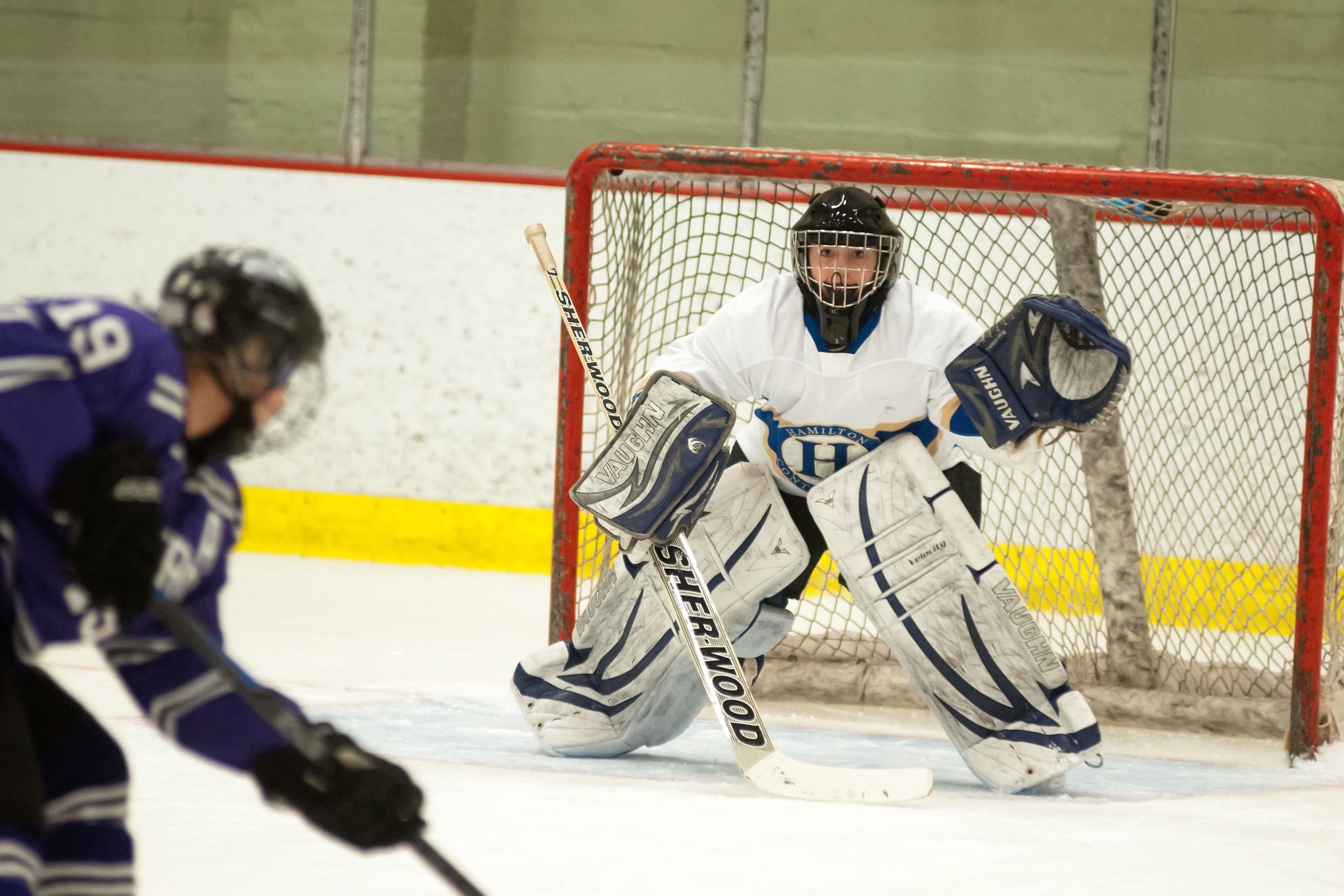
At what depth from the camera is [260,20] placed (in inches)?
199

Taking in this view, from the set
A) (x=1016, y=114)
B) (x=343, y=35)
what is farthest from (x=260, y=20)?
(x=1016, y=114)

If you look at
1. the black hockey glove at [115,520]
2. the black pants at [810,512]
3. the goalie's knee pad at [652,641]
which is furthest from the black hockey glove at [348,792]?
the black pants at [810,512]

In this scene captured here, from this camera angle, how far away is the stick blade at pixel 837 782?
232 centimetres

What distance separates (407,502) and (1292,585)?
2432 mm

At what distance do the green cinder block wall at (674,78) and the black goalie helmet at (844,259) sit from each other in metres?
2.37

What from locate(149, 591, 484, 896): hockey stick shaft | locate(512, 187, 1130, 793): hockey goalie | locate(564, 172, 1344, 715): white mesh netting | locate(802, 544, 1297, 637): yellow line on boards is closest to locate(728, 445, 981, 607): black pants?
locate(512, 187, 1130, 793): hockey goalie

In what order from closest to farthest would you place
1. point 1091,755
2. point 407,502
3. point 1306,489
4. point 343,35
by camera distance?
point 1091,755, point 1306,489, point 407,502, point 343,35

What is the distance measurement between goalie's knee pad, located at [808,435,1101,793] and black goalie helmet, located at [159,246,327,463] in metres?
1.49

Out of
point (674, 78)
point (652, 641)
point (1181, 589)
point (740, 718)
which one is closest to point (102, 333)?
point (740, 718)

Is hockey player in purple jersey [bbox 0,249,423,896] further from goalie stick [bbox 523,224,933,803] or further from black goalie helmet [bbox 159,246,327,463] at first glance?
goalie stick [bbox 523,224,933,803]

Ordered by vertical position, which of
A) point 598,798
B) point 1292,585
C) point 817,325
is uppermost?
point 817,325

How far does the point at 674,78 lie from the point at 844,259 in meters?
2.61

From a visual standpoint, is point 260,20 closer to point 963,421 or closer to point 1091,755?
point 963,421

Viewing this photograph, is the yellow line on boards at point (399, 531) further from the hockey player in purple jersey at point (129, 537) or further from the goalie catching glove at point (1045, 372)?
the hockey player in purple jersey at point (129, 537)
